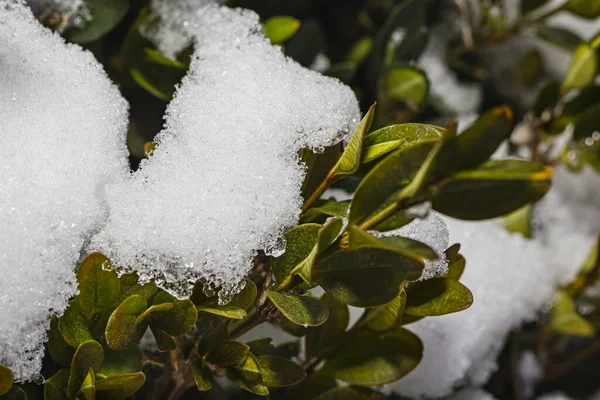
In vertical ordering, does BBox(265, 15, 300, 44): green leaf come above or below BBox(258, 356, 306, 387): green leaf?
above

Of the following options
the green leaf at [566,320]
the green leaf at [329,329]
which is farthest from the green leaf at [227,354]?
the green leaf at [566,320]

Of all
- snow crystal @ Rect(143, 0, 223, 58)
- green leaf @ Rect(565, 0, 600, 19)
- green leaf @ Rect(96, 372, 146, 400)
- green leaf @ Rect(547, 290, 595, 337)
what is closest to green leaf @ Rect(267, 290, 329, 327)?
green leaf @ Rect(96, 372, 146, 400)

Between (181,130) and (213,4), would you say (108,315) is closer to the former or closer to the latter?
(181,130)

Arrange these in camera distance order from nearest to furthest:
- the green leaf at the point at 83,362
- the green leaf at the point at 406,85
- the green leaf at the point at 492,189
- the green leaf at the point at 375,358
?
the green leaf at the point at 492,189
the green leaf at the point at 83,362
the green leaf at the point at 375,358
the green leaf at the point at 406,85

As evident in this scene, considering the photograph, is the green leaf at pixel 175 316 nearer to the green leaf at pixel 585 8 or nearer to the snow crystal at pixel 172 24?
the snow crystal at pixel 172 24

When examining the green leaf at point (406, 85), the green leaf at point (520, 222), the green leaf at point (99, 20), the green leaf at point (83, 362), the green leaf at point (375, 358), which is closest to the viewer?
the green leaf at point (83, 362)

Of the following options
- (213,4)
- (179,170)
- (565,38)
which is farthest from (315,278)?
(565,38)

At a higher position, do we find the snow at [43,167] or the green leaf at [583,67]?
the green leaf at [583,67]

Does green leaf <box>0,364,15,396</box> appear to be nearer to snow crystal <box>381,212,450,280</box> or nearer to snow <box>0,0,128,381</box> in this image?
snow <box>0,0,128,381</box>

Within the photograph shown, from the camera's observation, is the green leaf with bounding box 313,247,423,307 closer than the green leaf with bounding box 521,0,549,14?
Yes
